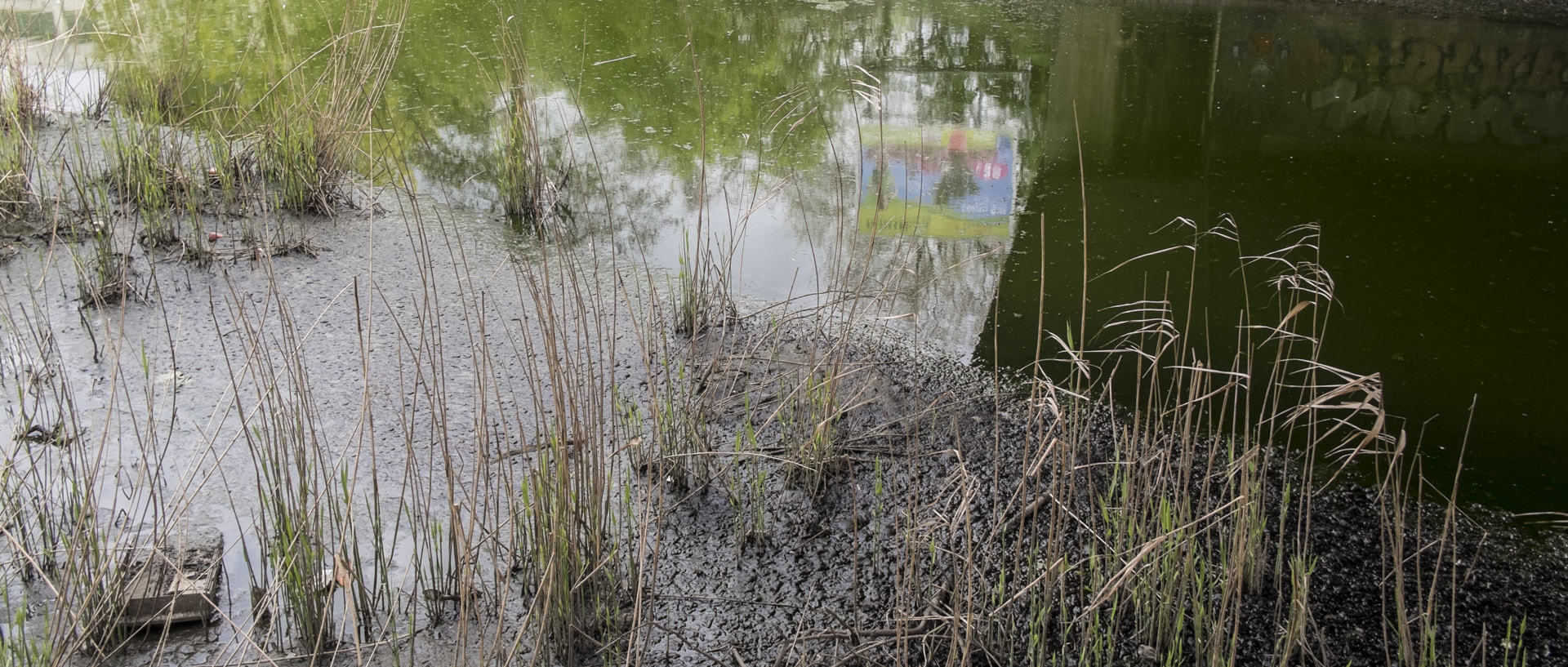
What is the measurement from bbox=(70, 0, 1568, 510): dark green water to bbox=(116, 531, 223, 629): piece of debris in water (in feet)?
2.94

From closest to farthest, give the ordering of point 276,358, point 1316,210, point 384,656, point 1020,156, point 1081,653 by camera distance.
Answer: point 1081,653 < point 384,656 < point 276,358 < point 1316,210 < point 1020,156

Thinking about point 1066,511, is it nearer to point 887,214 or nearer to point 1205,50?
point 887,214

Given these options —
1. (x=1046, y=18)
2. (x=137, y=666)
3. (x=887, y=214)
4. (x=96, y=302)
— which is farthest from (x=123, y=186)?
(x=1046, y=18)

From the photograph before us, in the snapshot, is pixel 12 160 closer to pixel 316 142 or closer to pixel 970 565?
pixel 316 142

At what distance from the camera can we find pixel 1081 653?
5.43 ft

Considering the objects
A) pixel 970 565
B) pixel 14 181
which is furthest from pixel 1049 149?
pixel 14 181

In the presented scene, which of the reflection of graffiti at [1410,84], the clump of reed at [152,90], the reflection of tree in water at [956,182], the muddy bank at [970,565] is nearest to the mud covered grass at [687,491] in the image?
the muddy bank at [970,565]

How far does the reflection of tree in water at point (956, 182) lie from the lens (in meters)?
3.85

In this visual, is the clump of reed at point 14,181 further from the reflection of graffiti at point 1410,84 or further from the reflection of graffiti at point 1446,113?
the reflection of graffiti at point 1446,113

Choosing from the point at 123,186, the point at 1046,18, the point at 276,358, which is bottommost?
the point at 276,358

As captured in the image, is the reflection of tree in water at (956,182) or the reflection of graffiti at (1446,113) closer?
the reflection of tree in water at (956,182)

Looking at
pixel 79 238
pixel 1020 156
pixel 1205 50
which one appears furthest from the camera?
pixel 1205 50

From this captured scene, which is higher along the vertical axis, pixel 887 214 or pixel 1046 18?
pixel 1046 18

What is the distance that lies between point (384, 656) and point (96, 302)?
1699 mm
